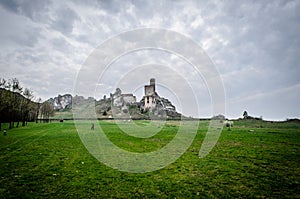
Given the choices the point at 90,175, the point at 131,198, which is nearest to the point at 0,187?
the point at 90,175

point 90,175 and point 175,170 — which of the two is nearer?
point 90,175

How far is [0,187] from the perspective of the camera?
28.3 feet

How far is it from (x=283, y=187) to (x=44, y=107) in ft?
371

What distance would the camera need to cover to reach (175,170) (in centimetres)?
1191

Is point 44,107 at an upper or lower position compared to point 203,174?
upper

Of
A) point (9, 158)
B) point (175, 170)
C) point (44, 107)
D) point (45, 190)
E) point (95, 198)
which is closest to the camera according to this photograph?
point (95, 198)

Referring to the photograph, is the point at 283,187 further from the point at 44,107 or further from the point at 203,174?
the point at 44,107

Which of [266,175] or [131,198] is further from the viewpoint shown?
[266,175]

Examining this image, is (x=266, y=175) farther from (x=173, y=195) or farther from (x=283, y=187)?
(x=173, y=195)

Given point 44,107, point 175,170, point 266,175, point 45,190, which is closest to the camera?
point 45,190

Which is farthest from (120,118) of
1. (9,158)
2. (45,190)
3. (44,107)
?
(45,190)

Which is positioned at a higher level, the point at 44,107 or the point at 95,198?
the point at 44,107

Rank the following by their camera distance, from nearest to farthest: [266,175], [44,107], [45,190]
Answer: [45,190], [266,175], [44,107]

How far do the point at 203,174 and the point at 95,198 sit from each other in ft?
19.6
